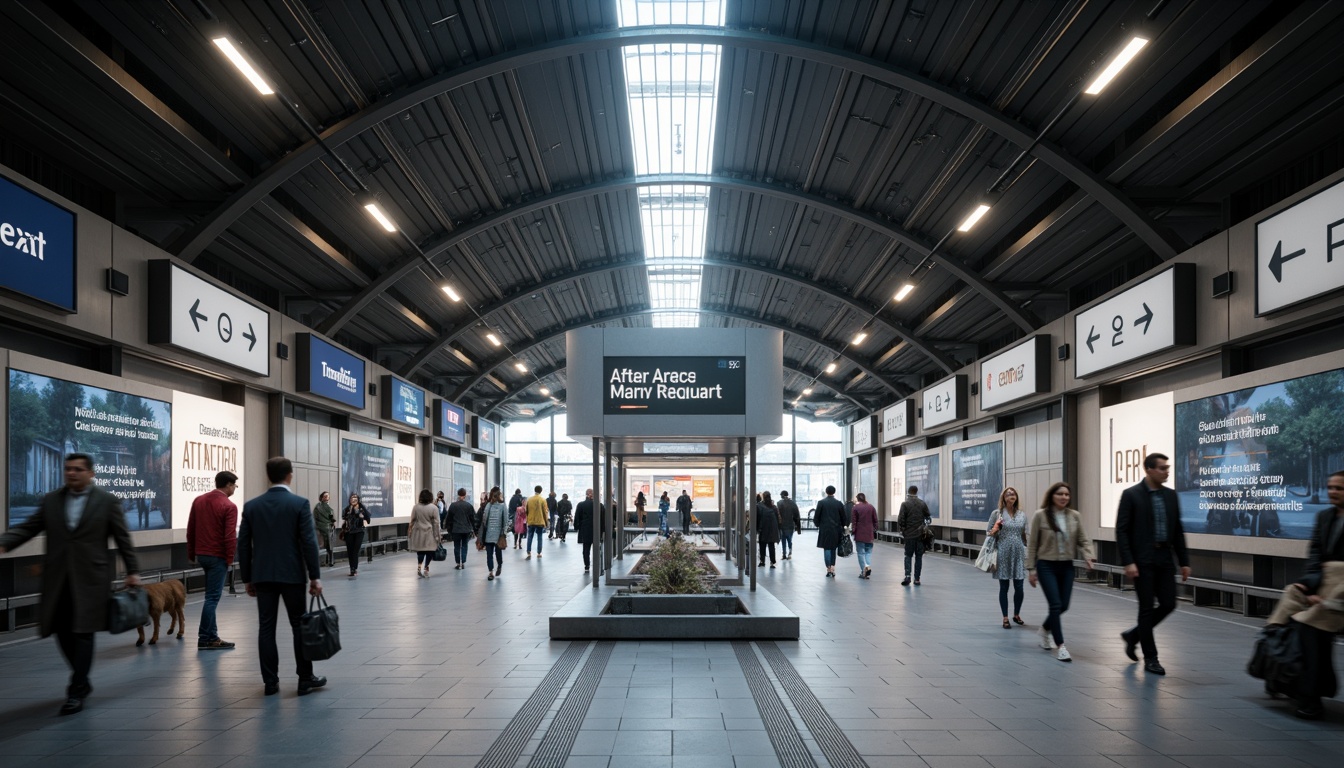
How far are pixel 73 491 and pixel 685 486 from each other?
35234 mm

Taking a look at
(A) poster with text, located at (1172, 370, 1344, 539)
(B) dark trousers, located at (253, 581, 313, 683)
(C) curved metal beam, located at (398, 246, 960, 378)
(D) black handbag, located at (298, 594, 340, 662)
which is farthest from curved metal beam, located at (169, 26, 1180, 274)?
(C) curved metal beam, located at (398, 246, 960, 378)

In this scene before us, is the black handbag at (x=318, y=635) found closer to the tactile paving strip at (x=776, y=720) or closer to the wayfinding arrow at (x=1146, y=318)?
the tactile paving strip at (x=776, y=720)

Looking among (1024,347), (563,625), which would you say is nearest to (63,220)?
(563,625)

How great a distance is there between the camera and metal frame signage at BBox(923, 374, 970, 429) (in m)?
25.0

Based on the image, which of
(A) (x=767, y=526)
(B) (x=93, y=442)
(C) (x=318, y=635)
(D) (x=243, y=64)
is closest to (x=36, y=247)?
(B) (x=93, y=442)

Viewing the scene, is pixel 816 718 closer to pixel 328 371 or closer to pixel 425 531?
pixel 425 531

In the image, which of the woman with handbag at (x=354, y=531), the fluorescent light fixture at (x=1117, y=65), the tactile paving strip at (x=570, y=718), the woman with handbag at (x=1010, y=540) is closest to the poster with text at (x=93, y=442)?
the woman with handbag at (x=354, y=531)

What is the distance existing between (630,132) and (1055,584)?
1220cm

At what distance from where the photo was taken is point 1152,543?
738 cm

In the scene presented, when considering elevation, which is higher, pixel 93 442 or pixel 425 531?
pixel 93 442

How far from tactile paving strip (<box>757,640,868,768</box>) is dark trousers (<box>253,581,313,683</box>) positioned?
339 centimetres

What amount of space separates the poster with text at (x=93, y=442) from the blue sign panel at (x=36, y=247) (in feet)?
3.24

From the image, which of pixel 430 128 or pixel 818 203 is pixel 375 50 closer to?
pixel 430 128

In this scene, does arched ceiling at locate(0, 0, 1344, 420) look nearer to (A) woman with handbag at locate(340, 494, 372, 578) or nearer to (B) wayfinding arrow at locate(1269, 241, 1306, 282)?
(B) wayfinding arrow at locate(1269, 241, 1306, 282)
